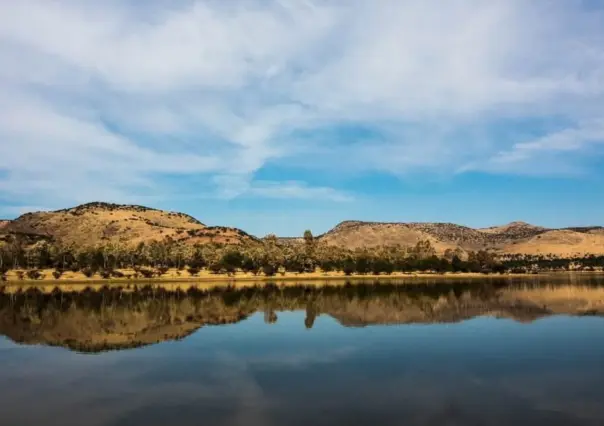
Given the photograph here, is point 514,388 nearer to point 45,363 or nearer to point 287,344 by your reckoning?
point 287,344

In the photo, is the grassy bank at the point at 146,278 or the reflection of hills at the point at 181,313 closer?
the reflection of hills at the point at 181,313

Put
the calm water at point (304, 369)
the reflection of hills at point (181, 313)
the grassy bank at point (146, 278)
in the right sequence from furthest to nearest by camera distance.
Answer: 1. the grassy bank at point (146, 278)
2. the reflection of hills at point (181, 313)
3. the calm water at point (304, 369)

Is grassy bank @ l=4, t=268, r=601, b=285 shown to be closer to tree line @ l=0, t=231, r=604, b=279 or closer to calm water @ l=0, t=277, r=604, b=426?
tree line @ l=0, t=231, r=604, b=279

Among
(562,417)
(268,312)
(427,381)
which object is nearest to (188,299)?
(268,312)

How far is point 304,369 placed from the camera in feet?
87.7

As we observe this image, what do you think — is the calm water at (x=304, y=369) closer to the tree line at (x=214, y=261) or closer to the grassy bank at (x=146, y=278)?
the grassy bank at (x=146, y=278)

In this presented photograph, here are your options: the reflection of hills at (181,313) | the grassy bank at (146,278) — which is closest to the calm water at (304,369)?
the reflection of hills at (181,313)

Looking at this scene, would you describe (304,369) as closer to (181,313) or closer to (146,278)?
(181,313)

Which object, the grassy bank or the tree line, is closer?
the grassy bank

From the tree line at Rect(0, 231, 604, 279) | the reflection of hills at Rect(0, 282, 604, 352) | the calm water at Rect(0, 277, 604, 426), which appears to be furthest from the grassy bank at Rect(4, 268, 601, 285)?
the calm water at Rect(0, 277, 604, 426)

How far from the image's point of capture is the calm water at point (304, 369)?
19000 mm

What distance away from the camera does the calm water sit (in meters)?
19.0

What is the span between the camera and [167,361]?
29141 mm

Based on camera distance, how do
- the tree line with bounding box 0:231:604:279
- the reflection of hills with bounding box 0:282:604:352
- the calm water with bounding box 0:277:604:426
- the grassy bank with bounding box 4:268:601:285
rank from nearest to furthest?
the calm water with bounding box 0:277:604:426
the reflection of hills with bounding box 0:282:604:352
the grassy bank with bounding box 4:268:601:285
the tree line with bounding box 0:231:604:279
